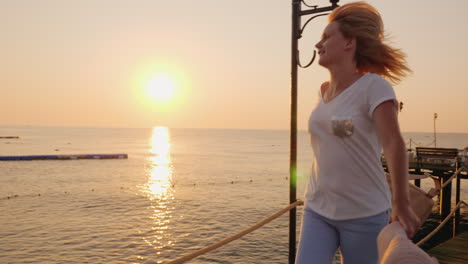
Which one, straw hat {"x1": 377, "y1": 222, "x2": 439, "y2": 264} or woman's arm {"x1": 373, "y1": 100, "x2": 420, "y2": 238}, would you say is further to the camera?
woman's arm {"x1": 373, "y1": 100, "x2": 420, "y2": 238}

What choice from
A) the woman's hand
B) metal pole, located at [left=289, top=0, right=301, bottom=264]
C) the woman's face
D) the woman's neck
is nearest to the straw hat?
the woman's hand

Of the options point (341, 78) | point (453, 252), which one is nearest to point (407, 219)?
point (341, 78)

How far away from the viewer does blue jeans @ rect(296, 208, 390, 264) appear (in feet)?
6.45

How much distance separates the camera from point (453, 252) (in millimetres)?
6871

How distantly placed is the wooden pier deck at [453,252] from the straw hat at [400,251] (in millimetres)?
5737

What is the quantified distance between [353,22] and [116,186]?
156ft

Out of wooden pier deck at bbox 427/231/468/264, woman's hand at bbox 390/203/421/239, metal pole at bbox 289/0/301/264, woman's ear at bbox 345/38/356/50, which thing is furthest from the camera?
wooden pier deck at bbox 427/231/468/264

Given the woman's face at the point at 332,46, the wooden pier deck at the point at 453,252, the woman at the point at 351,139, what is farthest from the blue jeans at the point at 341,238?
the wooden pier deck at the point at 453,252

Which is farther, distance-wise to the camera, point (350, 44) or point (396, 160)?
point (350, 44)

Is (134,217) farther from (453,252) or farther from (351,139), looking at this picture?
(351,139)

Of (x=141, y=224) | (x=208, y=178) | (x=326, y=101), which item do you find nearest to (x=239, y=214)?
(x=141, y=224)

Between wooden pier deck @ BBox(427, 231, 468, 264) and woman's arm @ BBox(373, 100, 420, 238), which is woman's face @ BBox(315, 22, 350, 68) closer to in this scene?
woman's arm @ BBox(373, 100, 420, 238)

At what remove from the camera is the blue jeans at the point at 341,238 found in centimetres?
196

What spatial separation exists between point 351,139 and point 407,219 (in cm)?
46
